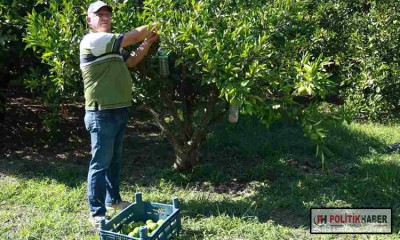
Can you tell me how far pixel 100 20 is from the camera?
141 inches

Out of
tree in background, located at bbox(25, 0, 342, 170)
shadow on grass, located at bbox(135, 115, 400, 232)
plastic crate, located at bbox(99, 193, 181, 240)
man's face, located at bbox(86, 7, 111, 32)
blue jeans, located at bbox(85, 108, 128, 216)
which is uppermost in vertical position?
man's face, located at bbox(86, 7, 111, 32)

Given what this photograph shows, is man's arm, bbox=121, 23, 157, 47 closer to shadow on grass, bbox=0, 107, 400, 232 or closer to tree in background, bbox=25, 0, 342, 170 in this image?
tree in background, bbox=25, 0, 342, 170

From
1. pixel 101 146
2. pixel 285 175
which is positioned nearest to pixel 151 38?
pixel 101 146

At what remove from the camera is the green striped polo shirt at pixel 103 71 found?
353 cm

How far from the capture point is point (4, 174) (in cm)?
502

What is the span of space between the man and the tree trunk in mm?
1083

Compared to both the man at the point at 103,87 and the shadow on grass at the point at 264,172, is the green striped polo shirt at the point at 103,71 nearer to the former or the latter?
the man at the point at 103,87

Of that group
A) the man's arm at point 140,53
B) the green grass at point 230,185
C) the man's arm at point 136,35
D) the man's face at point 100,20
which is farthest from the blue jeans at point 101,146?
the man's face at point 100,20

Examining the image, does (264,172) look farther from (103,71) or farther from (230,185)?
(103,71)

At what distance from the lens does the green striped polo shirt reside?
11.6 ft

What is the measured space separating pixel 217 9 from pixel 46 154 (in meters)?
2.94

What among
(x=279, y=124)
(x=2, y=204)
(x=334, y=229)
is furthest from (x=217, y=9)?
(x=279, y=124)

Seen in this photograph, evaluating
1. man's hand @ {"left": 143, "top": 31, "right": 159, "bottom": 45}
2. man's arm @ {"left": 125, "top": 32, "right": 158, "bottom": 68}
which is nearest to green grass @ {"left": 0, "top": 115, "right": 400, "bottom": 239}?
man's arm @ {"left": 125, "top": 32, "right": 158, "bottom": 68}

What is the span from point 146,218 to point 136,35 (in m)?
1.50
